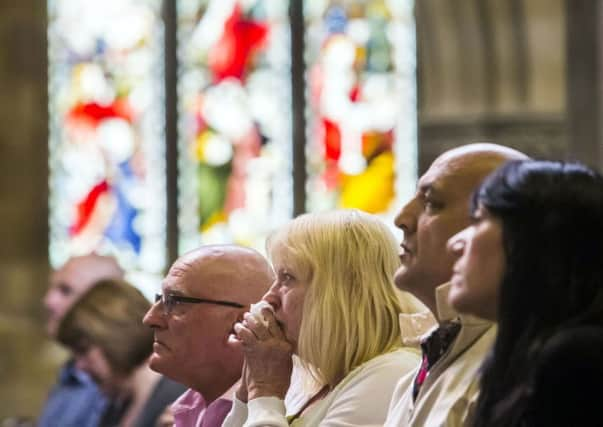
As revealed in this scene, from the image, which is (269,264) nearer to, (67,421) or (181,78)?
(67,421)

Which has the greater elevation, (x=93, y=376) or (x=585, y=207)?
(x=585, y=207)

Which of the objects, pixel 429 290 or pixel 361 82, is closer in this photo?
pixel 429 290

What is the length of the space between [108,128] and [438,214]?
29.4 feet

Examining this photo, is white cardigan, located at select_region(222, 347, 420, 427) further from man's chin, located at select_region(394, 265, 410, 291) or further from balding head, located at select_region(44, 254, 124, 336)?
balding head, located at select_region(44, 254, 124, 336)

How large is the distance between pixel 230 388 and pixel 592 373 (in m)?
1.76

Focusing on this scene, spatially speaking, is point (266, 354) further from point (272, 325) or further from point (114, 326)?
point (114, 326)

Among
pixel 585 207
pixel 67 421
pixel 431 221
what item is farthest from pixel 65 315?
pixel 585 207

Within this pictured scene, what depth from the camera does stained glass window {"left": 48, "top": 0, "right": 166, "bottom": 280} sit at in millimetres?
12250

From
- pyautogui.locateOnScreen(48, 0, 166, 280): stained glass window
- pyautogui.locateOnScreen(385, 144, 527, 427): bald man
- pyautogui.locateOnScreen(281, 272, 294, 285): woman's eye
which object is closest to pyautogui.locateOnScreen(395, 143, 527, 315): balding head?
pyautogui.locateOnScreen(385, 144, 527, 427): bald man

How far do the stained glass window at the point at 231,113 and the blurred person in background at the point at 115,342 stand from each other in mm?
5550

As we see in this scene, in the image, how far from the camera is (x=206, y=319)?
14.6 feet

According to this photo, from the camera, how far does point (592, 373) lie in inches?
112

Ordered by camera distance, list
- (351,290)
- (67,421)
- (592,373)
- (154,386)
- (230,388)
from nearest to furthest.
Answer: (592,373), (351,290), (230,388), (154,386), (67,421)

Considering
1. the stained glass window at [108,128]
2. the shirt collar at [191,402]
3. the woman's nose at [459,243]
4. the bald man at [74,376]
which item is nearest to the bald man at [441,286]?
the woman's nose at [459,243]
